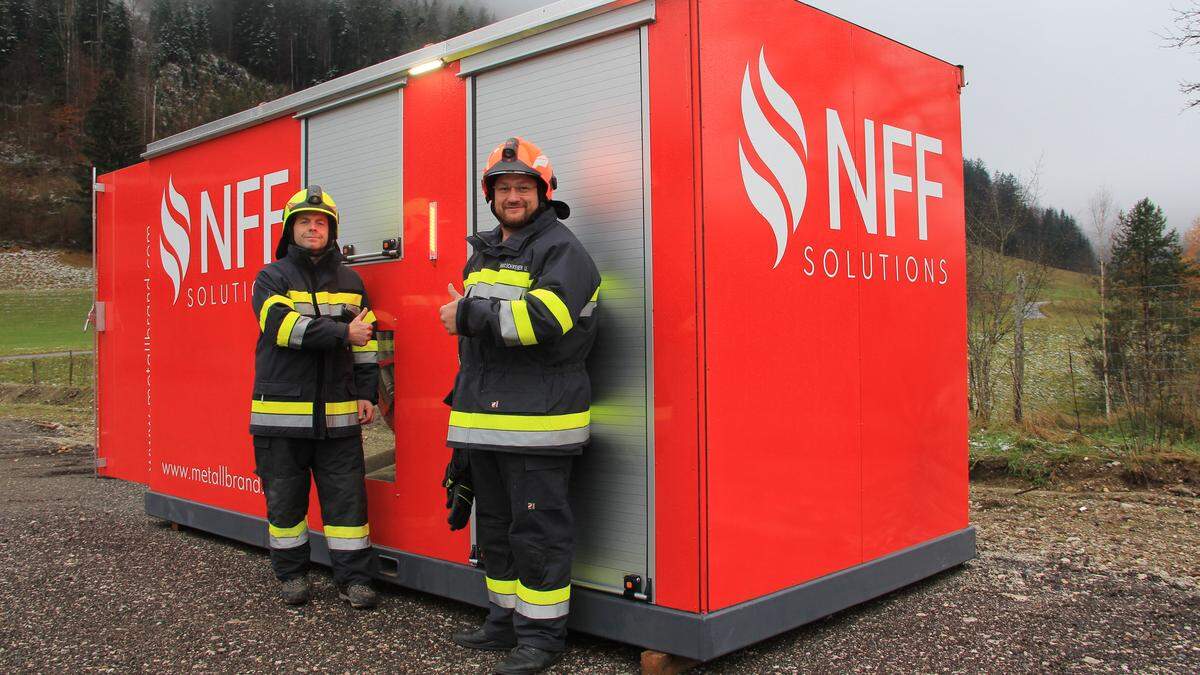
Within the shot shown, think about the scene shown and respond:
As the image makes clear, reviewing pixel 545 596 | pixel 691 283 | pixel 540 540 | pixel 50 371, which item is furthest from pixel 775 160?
pixel 50 371

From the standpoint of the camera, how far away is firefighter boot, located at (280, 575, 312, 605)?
451cm

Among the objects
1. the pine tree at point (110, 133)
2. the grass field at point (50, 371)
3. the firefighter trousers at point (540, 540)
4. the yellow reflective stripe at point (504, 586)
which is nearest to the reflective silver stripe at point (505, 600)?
the yellow reflective stripe at point (504, 586)

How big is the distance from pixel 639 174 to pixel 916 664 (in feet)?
7.40

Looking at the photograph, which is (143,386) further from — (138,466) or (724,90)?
(724,90)

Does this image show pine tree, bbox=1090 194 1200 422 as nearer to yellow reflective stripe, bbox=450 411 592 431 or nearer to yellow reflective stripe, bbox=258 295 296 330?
yellow reflective stripe, bbox=450 411 592 431

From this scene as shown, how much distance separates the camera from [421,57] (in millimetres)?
4492

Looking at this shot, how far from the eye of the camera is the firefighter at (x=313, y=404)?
4520mm

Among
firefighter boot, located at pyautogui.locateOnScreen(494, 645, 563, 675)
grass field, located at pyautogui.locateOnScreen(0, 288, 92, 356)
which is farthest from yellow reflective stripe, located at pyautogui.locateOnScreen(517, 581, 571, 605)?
grass field, located at pyautogui.locateOnScreen(0, 288, 92, 356)

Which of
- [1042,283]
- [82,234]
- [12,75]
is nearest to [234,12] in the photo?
[12,75]

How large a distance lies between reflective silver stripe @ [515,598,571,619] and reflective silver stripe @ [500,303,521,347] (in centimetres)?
105

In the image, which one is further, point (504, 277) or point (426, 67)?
point (426, 67)

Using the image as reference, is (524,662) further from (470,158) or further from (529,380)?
(470,158)

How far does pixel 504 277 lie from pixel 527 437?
645mm

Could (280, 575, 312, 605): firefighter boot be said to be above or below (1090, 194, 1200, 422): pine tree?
below
